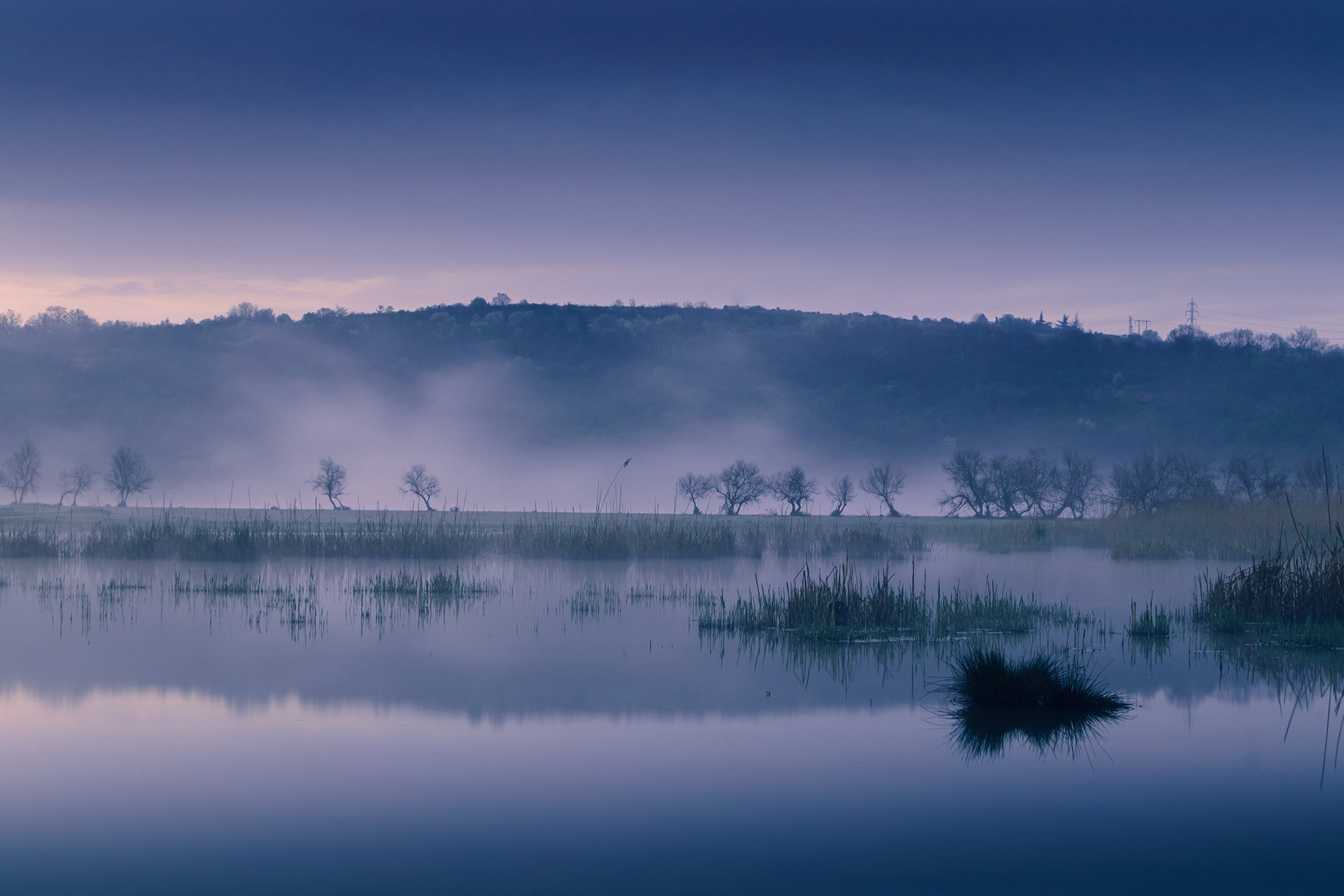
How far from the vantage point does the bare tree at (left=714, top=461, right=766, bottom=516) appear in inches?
1993

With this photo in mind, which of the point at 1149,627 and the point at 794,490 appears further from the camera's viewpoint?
the point at 794,490

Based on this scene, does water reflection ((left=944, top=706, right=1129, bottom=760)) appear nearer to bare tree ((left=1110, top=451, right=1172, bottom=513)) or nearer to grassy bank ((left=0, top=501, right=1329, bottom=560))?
grassy bank ((left=0, top=501, right=1329, bottom=560))

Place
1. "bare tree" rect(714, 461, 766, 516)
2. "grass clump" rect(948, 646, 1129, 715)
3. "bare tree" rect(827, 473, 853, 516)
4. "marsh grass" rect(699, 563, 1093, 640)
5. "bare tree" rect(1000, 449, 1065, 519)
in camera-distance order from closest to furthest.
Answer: "grass clump" rect(948, 646, 1129, 715) < "marsh grass" rect(699, 563, 1093, 640) < "bare tree" rect(1000, 449, 1065, 519) < "bare tree" rect(714, 461, 766, 516) < "bare tree" rect(827, 473, 853, 516)

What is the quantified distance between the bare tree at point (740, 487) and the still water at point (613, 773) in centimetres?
3804

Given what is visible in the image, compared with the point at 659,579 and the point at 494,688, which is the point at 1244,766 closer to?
the point at 494,688

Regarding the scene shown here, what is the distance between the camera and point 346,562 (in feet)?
71.6

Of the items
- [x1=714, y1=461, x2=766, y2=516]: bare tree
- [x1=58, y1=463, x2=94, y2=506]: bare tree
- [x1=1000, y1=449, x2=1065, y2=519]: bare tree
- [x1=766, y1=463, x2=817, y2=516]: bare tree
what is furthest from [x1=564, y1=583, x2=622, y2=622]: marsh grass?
[x1=58, y1=463, x2=94, y2=506]: bare tree

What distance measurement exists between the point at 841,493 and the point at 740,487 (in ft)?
20.6


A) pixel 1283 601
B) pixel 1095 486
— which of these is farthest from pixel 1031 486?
pixel 1283 601

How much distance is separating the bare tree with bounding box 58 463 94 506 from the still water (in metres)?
43.6

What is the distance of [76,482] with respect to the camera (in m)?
61.4

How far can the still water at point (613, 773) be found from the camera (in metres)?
5.43

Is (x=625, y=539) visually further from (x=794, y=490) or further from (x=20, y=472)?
(x=20, y=472)

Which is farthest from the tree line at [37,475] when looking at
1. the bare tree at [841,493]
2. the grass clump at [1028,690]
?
the grass clump at [1028,690]
